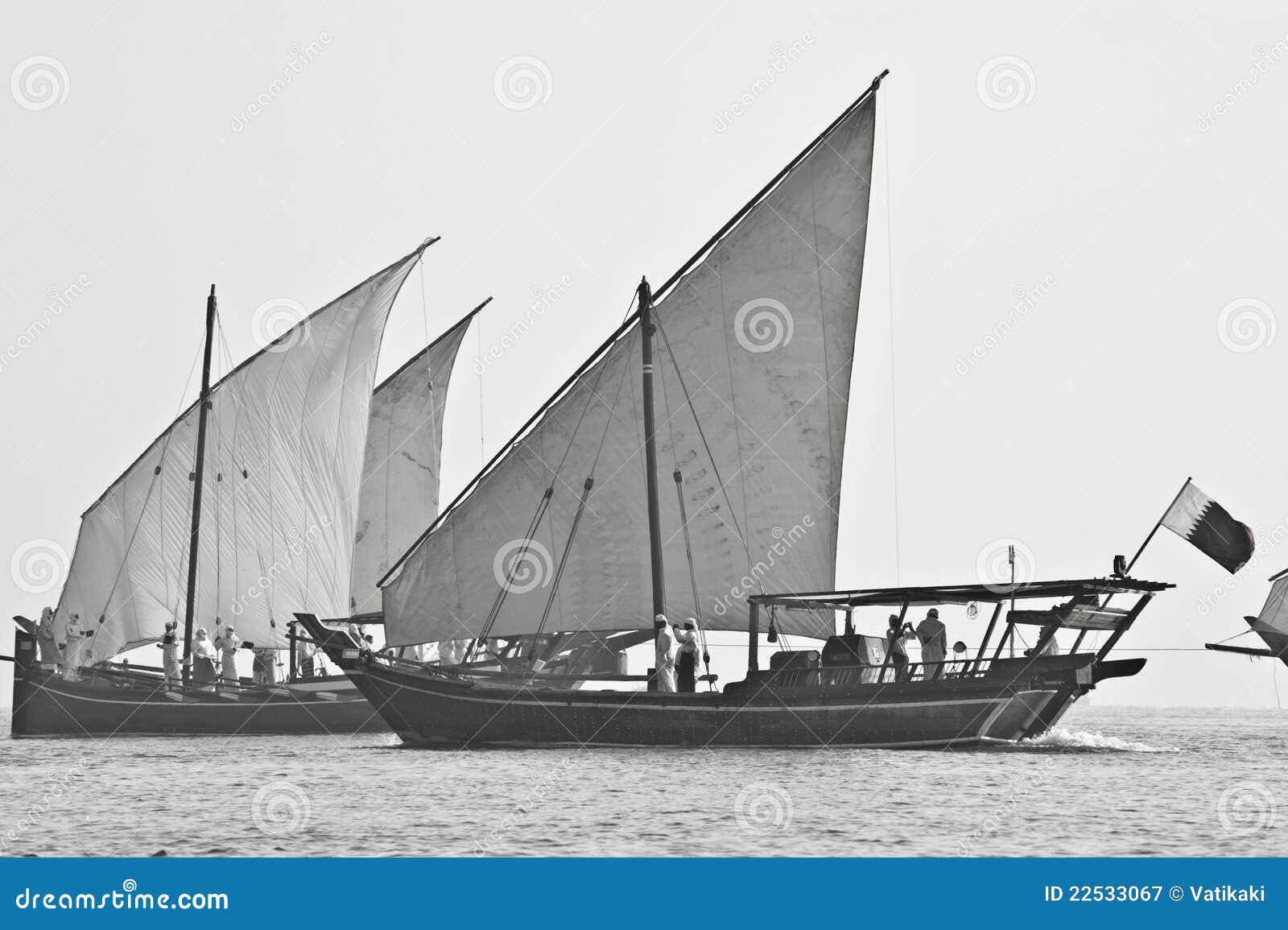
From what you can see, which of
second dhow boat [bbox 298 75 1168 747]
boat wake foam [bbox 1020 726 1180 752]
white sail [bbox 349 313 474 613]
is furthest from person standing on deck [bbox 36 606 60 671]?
boat wake foam [bbox 1020 726 1180 752]

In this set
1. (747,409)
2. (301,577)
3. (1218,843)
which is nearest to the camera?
(1218,843)

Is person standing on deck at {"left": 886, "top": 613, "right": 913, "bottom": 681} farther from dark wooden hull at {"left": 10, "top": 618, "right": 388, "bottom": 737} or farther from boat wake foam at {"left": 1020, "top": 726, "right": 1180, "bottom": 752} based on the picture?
dark wooden hull at {"left": 10, "top": 618, "right": 388, "bottom": 737}

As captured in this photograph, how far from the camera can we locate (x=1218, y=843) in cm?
2384

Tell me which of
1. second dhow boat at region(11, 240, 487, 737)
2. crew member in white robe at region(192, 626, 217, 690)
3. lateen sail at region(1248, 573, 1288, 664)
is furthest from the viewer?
lateen sail at region(1248, 573, 1288, 664)

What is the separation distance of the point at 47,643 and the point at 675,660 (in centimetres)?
2429

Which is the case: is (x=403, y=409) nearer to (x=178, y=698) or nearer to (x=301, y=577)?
(x=301, y=577)

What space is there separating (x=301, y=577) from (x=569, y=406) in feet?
64.8

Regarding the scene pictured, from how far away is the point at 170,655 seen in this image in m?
54.9

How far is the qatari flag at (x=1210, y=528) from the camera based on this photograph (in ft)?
127

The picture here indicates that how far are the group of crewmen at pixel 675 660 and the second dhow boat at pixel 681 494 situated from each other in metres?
1.54

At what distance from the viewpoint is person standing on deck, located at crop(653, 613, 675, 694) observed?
38.2m

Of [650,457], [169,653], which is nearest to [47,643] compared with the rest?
[169,653]

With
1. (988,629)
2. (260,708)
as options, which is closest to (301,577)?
(260,708)

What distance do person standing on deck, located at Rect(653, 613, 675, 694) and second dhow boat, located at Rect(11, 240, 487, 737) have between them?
20098 mm
